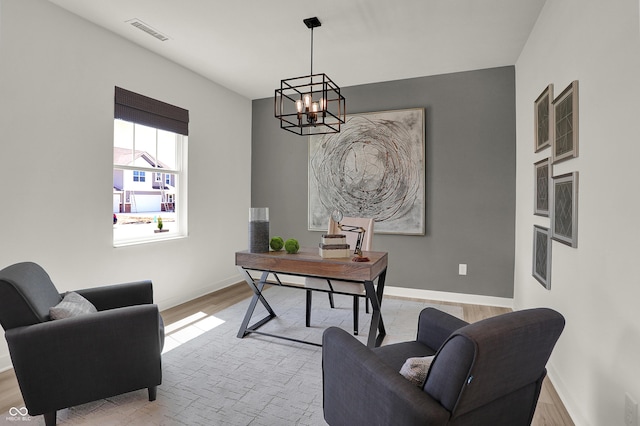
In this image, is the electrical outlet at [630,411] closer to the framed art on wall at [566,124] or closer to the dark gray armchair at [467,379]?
the dark gray armchair at [467,379]

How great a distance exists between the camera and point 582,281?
188 cm

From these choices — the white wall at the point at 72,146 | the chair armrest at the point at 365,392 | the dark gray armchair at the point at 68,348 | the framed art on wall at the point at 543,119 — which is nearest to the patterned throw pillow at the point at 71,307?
the dark gray armchair at the point at 68,348

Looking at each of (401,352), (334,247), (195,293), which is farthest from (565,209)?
(195,293)

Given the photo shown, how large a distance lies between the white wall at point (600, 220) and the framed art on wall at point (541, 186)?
184 mm

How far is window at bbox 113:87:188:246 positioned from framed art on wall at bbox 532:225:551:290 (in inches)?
139

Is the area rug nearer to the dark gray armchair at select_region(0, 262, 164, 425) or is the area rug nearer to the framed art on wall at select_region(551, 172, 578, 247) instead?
the dark gray armchair at select_region(0, 262, 164, 425)

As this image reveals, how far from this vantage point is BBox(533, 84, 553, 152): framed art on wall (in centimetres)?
246

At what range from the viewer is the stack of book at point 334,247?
8.74ft

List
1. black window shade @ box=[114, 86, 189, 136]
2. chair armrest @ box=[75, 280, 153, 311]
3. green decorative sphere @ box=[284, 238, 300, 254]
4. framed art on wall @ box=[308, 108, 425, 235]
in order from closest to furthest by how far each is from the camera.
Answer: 1. chair armrest @ box=[75, 280, 153, 311]
2. green decorative sphere @ box=[284, 238, 300, 254]
3. black window shade @ box=[114, 86, 189, 136]
4. framed art on wall @ box=[308, 108, 425, 235]

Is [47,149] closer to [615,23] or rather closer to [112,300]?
[112,300]

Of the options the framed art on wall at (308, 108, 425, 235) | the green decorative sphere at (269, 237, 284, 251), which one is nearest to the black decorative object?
the green decorative sphere at (269, 237, 284, 251)

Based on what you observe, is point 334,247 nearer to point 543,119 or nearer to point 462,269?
point 543,119

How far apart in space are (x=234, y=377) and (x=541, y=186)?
103 inches

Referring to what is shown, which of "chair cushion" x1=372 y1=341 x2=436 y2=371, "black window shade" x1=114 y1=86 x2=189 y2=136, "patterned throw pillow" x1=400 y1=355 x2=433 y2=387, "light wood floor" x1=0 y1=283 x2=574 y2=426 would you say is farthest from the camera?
"black window shade" x1=114 y1=86 x2=189 y2=136
